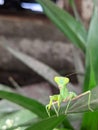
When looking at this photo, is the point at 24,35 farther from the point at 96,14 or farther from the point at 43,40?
the point at 96,14

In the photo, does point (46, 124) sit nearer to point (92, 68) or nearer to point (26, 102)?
point (26, 102)

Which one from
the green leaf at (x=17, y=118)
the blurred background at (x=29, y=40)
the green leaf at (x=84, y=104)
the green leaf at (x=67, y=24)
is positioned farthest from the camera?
the blurred background at (x=29, y=40)

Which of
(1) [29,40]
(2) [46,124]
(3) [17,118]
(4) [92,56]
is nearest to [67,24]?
(4) [92,56]

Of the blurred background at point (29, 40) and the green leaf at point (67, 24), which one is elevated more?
the green leaf at point (67, 24)

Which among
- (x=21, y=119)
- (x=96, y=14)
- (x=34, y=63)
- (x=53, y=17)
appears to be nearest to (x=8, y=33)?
(x=34, y=63)

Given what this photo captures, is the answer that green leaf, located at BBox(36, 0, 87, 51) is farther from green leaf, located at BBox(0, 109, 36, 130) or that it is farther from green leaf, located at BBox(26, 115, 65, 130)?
green leaf, located at BBox(26, 115, 65, 130)

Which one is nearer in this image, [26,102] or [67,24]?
[26,102]

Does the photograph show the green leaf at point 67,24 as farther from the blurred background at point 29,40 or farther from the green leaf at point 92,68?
the blurred background at point 29,40

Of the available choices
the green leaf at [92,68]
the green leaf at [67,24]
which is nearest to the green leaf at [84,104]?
the green leaf at [92,68]
